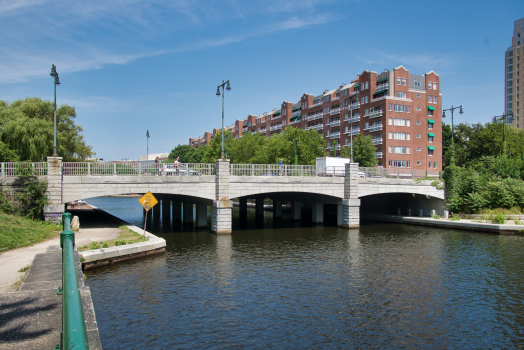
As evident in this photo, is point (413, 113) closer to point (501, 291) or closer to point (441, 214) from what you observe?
point (441, 214)

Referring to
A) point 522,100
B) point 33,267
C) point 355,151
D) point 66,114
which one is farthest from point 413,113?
point 522,100

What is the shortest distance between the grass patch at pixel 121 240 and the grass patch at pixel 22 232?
2669 millimetres

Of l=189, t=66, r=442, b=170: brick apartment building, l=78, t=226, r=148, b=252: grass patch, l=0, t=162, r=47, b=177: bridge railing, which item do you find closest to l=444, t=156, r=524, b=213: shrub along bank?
l=189, t=66, r=442, b=170: brick apartment building

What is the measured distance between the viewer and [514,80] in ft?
510

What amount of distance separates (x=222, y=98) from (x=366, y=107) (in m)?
49.4

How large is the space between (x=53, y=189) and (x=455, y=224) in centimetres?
3400

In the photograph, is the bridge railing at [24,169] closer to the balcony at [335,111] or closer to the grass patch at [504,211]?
the grass patch at [504,211]

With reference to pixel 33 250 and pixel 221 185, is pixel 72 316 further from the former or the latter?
pixel 221 185

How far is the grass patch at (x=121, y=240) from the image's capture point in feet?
65.6

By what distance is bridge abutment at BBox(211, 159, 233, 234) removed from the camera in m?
31.6

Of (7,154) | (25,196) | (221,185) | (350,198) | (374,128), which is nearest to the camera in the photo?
(25,196)

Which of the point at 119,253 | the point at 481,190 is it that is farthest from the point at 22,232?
the point at 481,190

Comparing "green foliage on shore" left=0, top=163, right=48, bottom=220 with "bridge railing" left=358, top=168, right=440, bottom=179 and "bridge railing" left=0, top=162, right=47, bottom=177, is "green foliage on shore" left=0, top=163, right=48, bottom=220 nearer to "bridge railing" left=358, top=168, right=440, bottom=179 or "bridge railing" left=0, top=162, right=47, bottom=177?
"bridge railing" left=0, top=162, right=47, bottom=177

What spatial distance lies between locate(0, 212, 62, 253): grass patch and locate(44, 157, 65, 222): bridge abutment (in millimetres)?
1187
